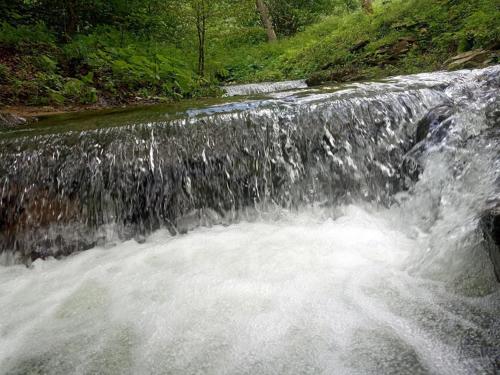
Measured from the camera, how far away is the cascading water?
1639mm

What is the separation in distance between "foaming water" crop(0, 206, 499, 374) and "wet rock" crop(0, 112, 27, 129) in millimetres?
2326

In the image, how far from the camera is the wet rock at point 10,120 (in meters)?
4.30

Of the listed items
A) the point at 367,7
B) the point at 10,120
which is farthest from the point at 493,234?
the point at 367,7

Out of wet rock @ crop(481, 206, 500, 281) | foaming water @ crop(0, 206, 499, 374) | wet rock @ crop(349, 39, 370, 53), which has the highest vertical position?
wet rock @ crop(349, 39, 370, 53)

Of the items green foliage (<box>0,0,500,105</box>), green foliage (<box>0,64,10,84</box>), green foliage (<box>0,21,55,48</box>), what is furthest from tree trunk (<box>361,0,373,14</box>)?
green foliage (<box>0,64,10,84</box>)

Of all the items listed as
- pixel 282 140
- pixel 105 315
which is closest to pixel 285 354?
pixel 105 315

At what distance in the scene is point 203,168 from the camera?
10.8 ft

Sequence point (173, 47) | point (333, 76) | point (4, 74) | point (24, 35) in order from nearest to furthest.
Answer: point (4, 74), point (24, 35), point (333, 76), point (173, 47)

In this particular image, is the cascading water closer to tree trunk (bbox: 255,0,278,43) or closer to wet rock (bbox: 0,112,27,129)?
wet rock (bbox: 0,112,27,129)

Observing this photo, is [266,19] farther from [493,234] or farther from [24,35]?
[493,234]

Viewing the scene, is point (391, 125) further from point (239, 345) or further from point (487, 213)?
point (239, 345)

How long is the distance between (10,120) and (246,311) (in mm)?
4109

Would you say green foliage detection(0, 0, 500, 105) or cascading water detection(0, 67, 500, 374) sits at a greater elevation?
green foliage detection(0, 0, 500, 105)

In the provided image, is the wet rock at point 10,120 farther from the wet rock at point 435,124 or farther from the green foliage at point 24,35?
the wet rock at point 435,124
